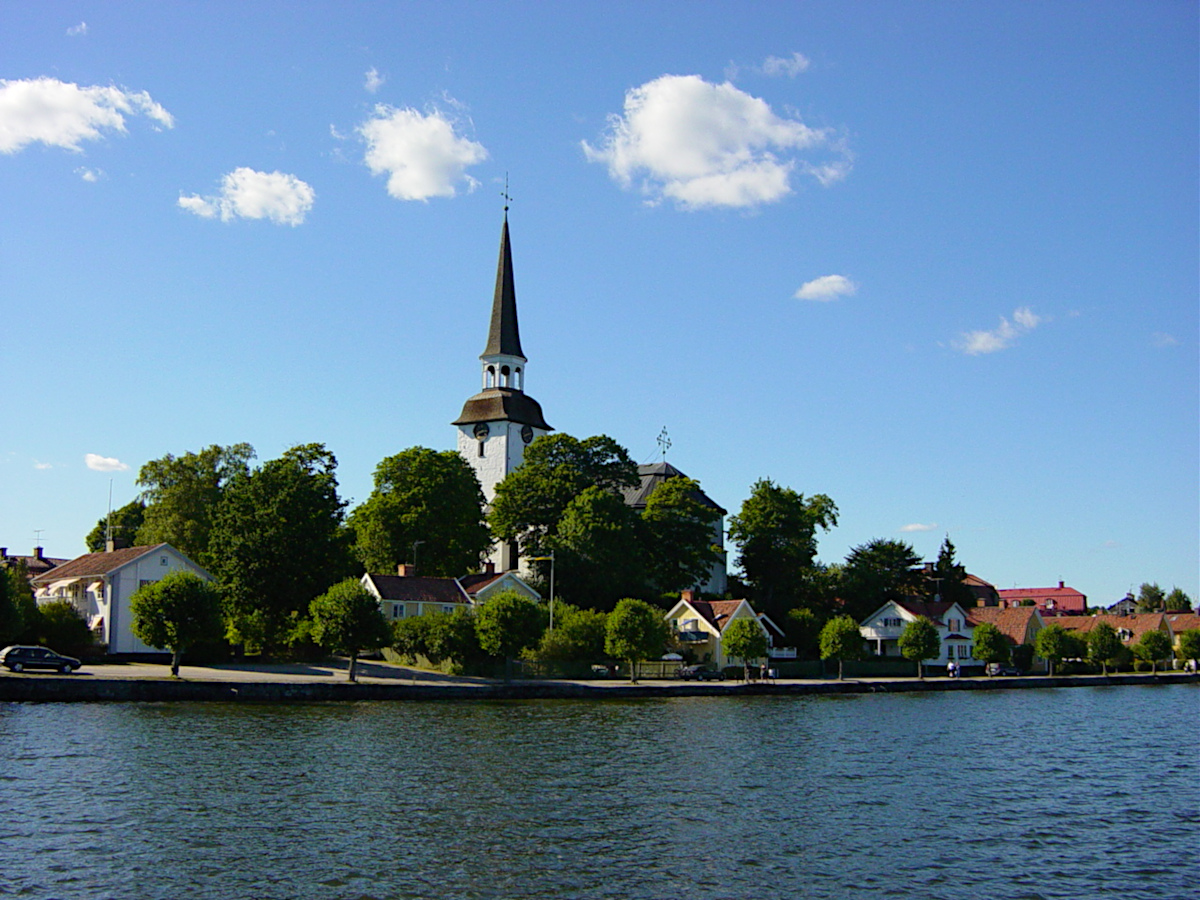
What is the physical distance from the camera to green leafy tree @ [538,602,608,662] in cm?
6781

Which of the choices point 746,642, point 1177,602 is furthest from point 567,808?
point 1177,602

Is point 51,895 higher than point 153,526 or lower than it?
lower

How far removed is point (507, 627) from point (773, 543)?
35917 millimetres

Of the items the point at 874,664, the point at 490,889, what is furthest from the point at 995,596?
the point at 490,889

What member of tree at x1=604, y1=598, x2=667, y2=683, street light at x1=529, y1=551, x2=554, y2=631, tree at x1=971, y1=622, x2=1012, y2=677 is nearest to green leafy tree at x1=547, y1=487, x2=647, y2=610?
street light at x1=529, y1=551, x2=554, y2=631

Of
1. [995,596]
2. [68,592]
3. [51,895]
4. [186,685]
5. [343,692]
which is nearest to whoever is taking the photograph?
[51,895]

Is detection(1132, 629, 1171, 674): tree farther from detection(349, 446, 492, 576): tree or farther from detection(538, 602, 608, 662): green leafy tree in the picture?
detection(349, 446, 492, 576): tree

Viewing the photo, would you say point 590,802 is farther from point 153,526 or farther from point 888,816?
point 153,526

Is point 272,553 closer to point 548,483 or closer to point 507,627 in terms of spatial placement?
point 507,627

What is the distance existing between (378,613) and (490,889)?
42.0 meters

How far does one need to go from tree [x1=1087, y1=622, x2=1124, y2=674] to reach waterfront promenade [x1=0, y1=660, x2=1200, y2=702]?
21.4m

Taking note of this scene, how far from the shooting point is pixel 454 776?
3112 cm

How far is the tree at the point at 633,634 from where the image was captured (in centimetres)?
6556

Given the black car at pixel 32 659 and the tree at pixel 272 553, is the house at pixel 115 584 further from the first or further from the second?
the black car at pixel 32 659
